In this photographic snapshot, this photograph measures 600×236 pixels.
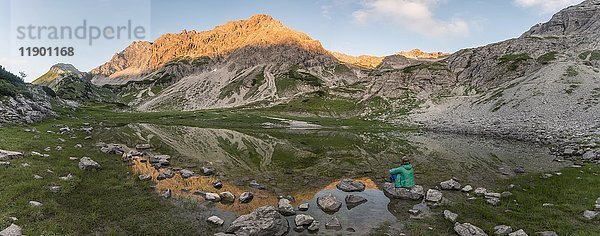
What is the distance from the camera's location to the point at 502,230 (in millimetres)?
15102

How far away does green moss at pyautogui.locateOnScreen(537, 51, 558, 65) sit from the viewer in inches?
5477

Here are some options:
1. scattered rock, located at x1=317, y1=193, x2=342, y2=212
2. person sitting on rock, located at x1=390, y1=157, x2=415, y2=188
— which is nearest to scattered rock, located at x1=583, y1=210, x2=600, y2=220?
person sitting on rock, located at x1=390, y1=157, x2=415, y2=188

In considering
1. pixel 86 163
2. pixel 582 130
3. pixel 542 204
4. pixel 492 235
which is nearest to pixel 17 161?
pixel 86 163

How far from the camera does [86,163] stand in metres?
24.8

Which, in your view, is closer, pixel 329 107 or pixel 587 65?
pixel 587 65

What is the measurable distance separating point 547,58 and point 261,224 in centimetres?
17743

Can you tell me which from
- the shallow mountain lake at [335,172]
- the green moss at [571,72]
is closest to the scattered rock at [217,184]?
the shallow mountain lake at [335,172]

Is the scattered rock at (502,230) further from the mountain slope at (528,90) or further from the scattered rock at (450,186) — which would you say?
the mountain slope at (528,90)

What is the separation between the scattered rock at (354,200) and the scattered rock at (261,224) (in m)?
5.39

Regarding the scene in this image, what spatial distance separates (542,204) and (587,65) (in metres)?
144

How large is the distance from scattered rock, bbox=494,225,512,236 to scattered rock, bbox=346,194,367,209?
773cm

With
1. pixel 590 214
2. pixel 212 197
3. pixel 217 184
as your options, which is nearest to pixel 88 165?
pixel 217 184

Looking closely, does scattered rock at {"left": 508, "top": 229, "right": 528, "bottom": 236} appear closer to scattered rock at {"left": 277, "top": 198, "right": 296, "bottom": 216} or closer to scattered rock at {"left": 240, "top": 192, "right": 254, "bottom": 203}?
scattered rock at {"left": 277, "top": 198, "right": 296, "bottom": 216}

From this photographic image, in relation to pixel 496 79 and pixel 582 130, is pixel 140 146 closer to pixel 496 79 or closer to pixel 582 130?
pixel 582 130
